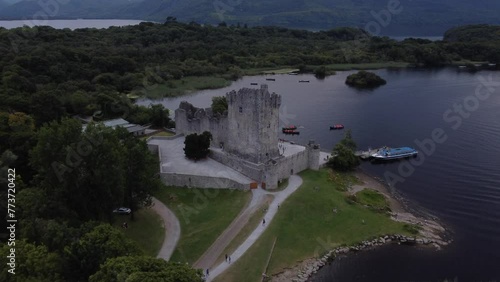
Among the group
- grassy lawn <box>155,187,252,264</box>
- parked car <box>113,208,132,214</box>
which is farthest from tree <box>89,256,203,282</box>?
parked car <box>113,208,132,214</box>

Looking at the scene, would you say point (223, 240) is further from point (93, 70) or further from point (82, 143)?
point (93, 70)

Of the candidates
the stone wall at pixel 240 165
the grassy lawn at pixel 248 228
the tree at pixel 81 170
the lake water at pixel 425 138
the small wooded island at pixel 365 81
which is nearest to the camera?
the tree at pixel 81 170

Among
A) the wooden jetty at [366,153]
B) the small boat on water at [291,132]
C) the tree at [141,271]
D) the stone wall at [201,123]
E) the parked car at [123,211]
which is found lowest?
the parked car at [123,211]

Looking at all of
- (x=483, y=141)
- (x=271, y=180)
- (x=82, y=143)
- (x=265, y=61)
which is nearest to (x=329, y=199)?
(x=271, y=180)

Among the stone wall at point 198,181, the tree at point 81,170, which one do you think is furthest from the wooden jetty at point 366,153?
the tree at point 81,170

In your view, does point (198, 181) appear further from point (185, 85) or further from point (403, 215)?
point (185, 85)

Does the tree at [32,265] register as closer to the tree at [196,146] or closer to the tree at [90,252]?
the tree at [90,252]
